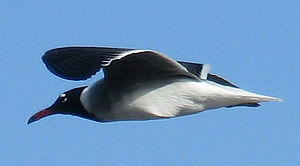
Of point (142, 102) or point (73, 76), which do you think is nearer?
point (73, 76)

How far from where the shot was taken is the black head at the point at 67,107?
9172 mm

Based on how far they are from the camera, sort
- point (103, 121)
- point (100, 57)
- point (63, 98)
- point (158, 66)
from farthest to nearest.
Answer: point (63, 98) < point (103, 121) < point (158, 66) < point (100, 57)

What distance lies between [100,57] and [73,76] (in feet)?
1.55

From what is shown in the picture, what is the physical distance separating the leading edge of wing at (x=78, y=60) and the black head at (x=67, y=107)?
84 cm

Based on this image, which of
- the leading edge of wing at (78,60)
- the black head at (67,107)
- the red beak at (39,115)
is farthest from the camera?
the red beak at (39,115)

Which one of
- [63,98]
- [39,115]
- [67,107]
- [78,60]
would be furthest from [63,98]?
[78,60]

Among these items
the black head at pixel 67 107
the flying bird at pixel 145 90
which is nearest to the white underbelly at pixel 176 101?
the flying bird at pixel 145 90

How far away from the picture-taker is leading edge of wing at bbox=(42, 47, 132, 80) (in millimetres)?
7570

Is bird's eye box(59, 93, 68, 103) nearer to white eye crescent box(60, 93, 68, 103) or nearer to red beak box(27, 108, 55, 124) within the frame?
white eye crescent box(60, 93, 68, 103)

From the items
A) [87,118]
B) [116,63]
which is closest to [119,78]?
[116,63]

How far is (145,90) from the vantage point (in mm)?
8547

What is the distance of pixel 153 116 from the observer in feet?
28.2

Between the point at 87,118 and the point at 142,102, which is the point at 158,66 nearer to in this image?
the point at 142,102

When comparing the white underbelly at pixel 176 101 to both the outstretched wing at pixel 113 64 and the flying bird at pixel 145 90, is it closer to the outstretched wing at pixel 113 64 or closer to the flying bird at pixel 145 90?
the flying bird at pixel 145 90
